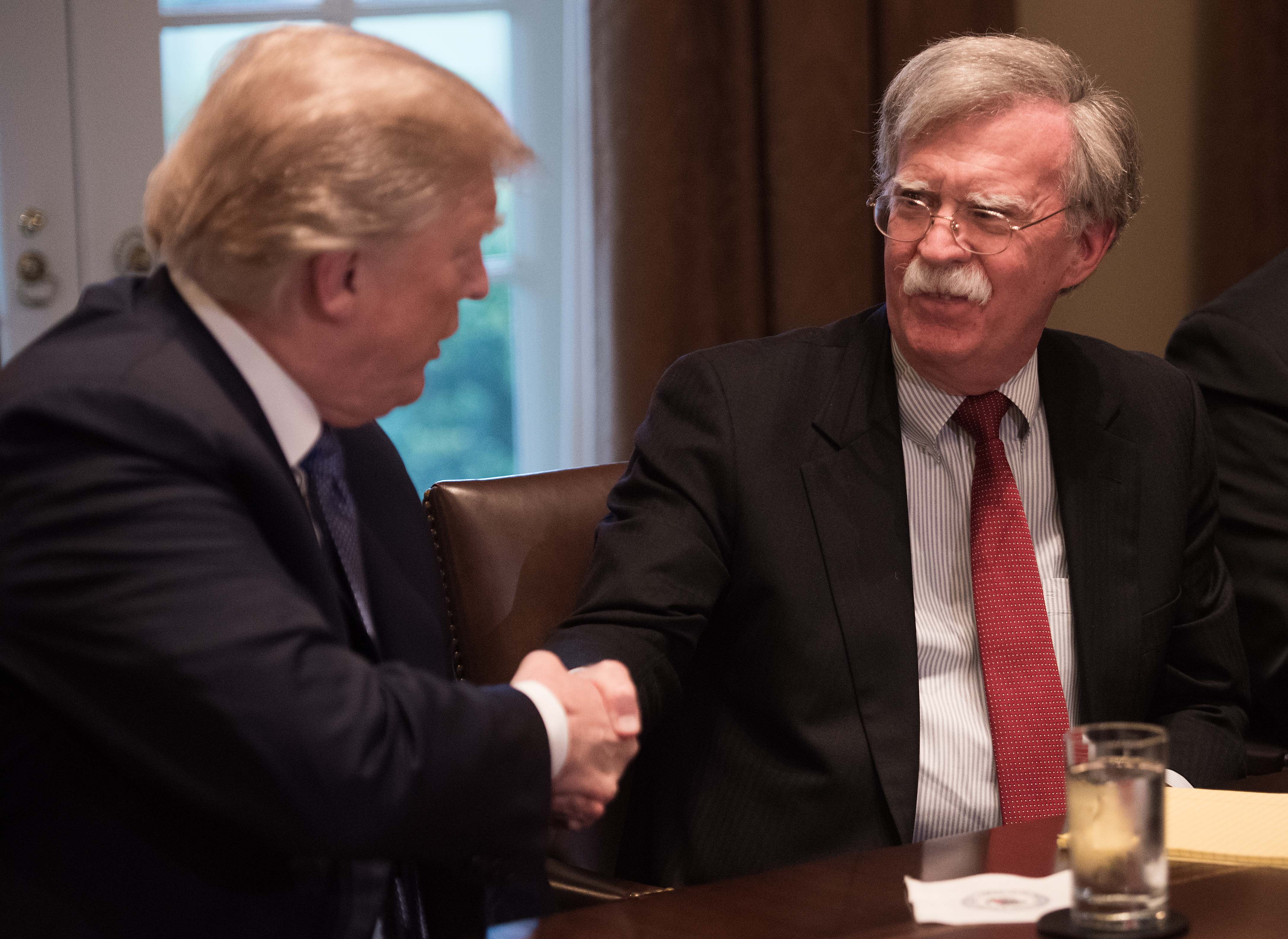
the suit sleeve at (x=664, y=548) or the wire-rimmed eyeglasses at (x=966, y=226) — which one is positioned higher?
the wire-rimmed eyeglasses at (x=966, y=226)

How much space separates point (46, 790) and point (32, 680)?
10 cm

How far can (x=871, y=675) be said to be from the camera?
1590 millimetres

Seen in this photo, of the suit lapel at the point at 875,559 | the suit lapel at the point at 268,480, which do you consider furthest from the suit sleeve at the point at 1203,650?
the suit lapel at the point at 268,480

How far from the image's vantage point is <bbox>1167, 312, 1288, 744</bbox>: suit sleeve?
1.90 m

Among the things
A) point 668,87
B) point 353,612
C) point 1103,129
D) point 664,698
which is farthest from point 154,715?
point 668,87

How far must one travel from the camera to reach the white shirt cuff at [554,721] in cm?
112

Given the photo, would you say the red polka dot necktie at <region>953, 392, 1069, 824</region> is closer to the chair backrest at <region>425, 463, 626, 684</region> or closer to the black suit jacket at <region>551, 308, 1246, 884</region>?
the black suit jacket at <region>551, 308, 1246, 884</region>

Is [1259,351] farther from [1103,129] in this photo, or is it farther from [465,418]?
[465,418]

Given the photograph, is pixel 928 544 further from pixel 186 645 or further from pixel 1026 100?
pixel 186 645

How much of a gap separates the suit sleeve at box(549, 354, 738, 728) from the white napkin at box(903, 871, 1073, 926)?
1.58ft

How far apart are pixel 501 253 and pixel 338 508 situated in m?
1.75

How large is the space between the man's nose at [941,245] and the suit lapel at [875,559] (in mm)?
160

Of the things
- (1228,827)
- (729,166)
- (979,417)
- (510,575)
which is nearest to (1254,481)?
(979,417)

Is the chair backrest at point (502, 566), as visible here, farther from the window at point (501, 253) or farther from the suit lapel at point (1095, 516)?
the window at point (501, 253)
